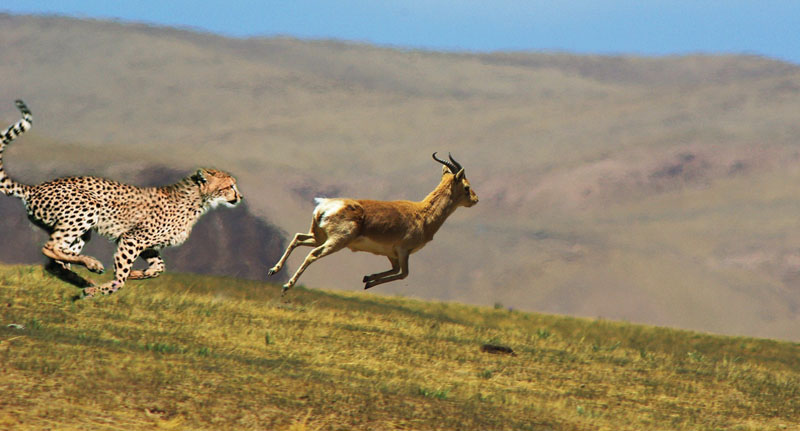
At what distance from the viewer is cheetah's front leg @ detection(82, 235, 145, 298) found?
59.1ft

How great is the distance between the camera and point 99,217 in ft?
61.2

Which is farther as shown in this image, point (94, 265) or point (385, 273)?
point (385, 273)

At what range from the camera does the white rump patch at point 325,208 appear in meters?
21.6

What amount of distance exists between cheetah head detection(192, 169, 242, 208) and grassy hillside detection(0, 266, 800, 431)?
8.93 ft

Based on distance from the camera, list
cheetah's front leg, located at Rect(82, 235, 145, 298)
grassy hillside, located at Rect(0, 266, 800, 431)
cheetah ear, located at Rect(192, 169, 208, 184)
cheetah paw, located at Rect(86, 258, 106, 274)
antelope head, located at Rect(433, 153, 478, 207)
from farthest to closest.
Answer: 1. antelope head, located at Rect(433, 153, 478, 207)
2. cheetah ear, located at Rect(192, 169, 208, 184)
3. cheetah's front leg, located at Rect(82, 235, 145, 298)
4. cheetah paw, located at Rect(86, 258, 106, 274)
5. grassy hillside, located at Rect(0, 266, 800, 431)

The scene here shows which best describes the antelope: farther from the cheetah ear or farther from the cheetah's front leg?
the cheetah's front leg

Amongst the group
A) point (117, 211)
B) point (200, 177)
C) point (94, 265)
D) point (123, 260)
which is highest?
point (200, 177)

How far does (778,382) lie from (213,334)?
41.6ft

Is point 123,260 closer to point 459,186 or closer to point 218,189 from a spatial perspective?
point 218,189

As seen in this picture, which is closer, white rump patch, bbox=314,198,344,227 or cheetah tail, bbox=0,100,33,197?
cheetah tail, bbox=0,100,33,197

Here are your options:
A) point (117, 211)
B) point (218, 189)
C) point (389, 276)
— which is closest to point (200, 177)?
point (218, 189)

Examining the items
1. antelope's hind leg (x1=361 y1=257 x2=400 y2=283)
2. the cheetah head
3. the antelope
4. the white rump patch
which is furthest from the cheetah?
antelope's hind leg (x1=361 y1=257 x2=400 y2=283)

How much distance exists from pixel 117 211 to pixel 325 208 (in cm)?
445

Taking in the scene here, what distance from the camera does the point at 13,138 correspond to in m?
19.0
